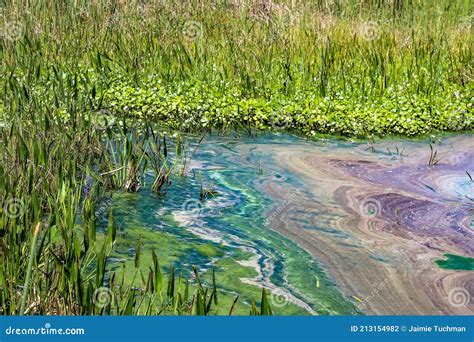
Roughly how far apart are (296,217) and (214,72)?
3941 millimetres

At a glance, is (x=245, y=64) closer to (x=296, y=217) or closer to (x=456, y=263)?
(x=296, y=217)

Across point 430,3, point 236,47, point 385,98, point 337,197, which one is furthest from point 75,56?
point 430,3

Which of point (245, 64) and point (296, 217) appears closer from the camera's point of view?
point (296, 217)

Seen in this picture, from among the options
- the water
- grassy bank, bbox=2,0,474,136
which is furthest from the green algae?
grassy bank, bbox=2,0,474,136

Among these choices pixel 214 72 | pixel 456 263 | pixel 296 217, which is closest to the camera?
pixel 456 263

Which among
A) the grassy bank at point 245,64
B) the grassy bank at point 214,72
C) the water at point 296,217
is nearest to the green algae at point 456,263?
the water at point 296,217

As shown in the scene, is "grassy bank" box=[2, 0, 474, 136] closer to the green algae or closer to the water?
the water

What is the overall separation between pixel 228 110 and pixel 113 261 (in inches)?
157

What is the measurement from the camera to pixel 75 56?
9852 mm

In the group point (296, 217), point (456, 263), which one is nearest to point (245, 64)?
point (296, 217)

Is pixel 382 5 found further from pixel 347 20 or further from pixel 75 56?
pixel 75 56

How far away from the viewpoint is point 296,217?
20.5 ft

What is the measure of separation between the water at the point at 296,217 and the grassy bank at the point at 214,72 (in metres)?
0.46

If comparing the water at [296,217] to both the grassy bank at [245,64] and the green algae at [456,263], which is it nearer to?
the green algae at [456,263]
